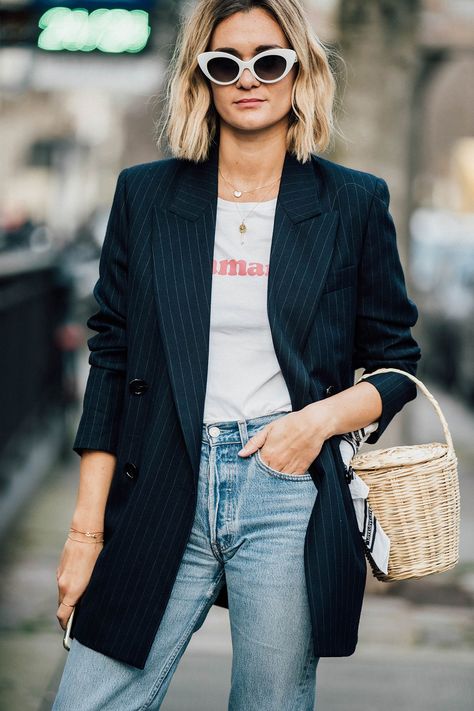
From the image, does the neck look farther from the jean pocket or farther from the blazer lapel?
the jean pocket

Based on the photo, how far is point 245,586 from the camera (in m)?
2.31

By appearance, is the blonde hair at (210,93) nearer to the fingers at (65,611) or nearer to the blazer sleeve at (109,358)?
the blazer sleeve at (109,358)

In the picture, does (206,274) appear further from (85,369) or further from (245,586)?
(85,369)

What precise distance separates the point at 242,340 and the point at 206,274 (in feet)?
0.50

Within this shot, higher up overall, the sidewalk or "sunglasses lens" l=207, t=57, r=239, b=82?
"sunglasses lens" l=207, t=57, r=239, b=82

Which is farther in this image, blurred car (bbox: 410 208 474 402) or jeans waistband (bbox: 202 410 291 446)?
blurred car (bbox: 410 208 474 402)

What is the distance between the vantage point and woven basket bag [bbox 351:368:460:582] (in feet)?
8.25

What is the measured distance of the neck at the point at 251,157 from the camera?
250cm

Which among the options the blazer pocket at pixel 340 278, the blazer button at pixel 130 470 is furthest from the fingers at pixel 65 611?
the blazer pocket at pixel 340 278

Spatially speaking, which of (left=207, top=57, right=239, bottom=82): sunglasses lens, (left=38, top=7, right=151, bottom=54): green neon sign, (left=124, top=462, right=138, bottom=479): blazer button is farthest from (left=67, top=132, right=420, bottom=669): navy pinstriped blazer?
(left=38, top=7, right=151, bottom=54): green neon sign

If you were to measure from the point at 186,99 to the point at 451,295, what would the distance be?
12143 millimetres

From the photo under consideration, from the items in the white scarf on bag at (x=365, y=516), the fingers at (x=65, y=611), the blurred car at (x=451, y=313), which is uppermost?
the white scarf on bag at (x=365, y=516)

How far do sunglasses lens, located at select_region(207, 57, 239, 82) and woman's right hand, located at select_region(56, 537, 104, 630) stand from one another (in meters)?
1.00

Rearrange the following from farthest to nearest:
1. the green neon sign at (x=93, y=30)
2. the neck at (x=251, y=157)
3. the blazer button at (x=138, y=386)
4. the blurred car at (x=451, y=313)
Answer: the blurred car at (x=451, y=313), the green neon sign at (x=93, y=30), the neck at (x=251, y=157), the blazer button at (x=138, y=386)
